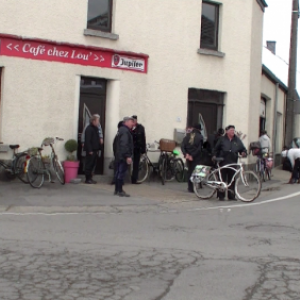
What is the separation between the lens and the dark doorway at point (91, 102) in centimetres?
1540

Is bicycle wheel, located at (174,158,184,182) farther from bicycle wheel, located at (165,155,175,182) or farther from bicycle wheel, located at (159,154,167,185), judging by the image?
bicycle wheel, located at (159,154,167,185)

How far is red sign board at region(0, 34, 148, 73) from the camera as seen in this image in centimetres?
1416

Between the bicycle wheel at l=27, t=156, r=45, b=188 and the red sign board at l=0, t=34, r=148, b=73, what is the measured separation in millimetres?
2647

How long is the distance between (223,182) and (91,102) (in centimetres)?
453

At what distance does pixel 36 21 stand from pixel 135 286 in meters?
10.0

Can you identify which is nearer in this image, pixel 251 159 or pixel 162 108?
pixel 162 108

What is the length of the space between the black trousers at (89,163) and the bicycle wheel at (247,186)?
3663mm

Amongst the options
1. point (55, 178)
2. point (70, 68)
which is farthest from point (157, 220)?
point (70, 68)

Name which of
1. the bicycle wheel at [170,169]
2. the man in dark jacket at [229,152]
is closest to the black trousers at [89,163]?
the bicycle wheel at [170,169]

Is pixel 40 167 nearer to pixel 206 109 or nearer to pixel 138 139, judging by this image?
pixel 138 139

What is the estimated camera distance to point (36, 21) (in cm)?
1445

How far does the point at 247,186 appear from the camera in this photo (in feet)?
42.0

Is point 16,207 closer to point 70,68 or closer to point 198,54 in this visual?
point 70,68

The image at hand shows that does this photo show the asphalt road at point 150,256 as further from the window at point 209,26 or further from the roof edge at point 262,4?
the roof edge at point 262,4
